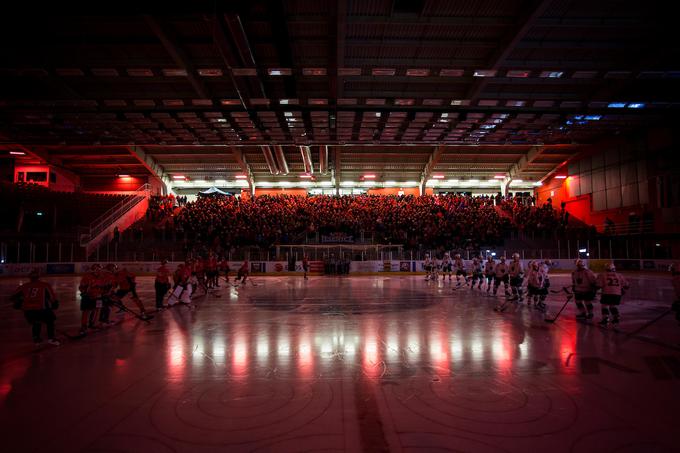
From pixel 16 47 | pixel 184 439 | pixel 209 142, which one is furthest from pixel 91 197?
pixel 184 439

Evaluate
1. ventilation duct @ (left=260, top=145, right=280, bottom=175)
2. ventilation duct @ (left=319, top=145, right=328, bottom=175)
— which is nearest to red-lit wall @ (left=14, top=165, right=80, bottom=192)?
ventilation duct @ (left=260, top=145, right=280, bottom=175)

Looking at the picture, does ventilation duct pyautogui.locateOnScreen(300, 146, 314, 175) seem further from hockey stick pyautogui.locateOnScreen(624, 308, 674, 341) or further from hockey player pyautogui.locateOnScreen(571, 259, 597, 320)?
A: hockey stick pyautogui.locateOnScreen(624, 308, 674, 341)

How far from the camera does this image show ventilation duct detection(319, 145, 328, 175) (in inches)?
1601

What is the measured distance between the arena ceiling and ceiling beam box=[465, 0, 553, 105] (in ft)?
0.29

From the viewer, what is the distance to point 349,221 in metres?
34.0

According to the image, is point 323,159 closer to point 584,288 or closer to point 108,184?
point 108,184

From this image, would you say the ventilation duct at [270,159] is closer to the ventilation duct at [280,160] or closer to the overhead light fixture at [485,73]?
the ventilation duct at [280,160]

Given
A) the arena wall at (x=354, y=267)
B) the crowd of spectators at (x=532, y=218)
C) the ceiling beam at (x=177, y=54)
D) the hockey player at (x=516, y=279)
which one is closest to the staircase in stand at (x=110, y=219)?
the arena wall at (x=354, y=267)

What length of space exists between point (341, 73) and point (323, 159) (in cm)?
2099

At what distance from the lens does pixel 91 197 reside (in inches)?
1565

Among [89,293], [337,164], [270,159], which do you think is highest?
[270,159]

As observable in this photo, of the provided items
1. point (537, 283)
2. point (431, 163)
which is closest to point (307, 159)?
point (431, 163)

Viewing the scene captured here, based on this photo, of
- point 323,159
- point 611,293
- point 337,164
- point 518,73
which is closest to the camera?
point 611,293

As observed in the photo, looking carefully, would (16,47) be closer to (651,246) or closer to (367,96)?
(367,96)
